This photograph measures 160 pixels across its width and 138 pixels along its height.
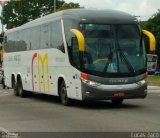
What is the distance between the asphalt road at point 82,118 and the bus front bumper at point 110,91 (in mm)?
445

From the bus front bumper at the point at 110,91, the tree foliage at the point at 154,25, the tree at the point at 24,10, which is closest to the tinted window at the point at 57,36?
the bus front bumper at the point at 110,91

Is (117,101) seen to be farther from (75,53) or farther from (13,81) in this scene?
(13,81)

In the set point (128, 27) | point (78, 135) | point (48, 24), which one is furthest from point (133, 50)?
point (78, 135)

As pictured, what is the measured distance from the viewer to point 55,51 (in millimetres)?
21719

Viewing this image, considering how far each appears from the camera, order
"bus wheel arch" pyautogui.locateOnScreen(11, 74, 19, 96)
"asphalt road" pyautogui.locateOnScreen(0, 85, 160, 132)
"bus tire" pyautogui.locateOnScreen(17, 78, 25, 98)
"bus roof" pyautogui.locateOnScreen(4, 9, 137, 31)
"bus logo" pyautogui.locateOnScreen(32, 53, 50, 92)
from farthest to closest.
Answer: "bus wheel arch" pyautogui.locateOnScreen(11, 74, 19, 96), "bus tire" pyautogui.locateOnScreen(17, 78, 25, 98), "bus logo" pyautogui.locateOnScreen(32, 53, 50, 92), "bus roof" pyautogui.locateOnScreen(4, 9, 137, 31), "asphalt road" pyautogui.locateOnScreen(0, 85, 160, 132)

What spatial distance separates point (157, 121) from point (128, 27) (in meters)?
5.48

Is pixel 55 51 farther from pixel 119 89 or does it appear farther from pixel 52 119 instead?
pixel 52 119

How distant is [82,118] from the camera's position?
16.3 meters

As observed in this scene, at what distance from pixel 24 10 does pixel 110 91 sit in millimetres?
84170

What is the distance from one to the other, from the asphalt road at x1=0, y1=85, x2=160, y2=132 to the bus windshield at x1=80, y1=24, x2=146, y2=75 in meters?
1.41

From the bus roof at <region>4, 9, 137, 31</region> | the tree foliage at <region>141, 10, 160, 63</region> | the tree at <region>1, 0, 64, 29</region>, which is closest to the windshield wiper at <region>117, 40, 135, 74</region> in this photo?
the bus roof at <region>4, 9, 137, 31</region>

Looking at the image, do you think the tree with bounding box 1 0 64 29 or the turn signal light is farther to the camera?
the tree with bounding box 1 0 64 29

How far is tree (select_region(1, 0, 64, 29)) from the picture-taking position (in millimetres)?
101250

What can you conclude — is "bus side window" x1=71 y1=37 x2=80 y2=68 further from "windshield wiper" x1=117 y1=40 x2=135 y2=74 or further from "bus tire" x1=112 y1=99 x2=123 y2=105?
"bus tire" x1=112 y1=99 x2=123 y2=105
